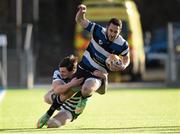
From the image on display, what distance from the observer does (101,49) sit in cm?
1391

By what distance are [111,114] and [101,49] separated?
264cm

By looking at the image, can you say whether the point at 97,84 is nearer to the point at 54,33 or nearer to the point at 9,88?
the point at 9,88

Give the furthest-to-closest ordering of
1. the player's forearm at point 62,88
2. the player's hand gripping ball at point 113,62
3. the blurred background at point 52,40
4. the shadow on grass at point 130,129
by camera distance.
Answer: the blurred background at point 52,40 < the player's hand gripping ball at point 113,62 < the player's forearm at point 62,88 < the shadow on grass at point 130,129

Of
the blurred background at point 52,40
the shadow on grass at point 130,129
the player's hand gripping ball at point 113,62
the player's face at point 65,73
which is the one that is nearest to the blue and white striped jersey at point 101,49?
the player's hand gripping ball at point 113,62

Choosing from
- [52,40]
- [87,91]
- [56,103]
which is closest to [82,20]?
[87,91]

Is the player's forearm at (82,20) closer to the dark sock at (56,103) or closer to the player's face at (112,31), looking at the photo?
the player's face at (112,31)

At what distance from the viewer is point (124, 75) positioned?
30.2 metres

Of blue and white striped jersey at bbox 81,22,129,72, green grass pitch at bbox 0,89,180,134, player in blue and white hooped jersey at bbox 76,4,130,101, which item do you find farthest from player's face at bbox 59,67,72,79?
green grass pitch at bbox 0,89,180,134

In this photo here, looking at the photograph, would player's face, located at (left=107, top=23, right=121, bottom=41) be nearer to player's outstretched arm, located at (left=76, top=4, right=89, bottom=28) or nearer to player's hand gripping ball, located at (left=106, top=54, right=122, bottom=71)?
player's hand gripping ball, located at (left=106, top=54, right=122, bottom=71)

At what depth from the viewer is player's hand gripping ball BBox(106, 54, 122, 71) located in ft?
44.3

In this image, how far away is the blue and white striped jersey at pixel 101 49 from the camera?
45.4 ft

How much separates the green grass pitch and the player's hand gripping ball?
0.95 m

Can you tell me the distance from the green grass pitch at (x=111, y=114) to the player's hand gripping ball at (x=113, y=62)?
953mm

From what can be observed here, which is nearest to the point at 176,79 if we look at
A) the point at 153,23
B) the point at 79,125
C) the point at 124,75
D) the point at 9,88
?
the point at 124,75
